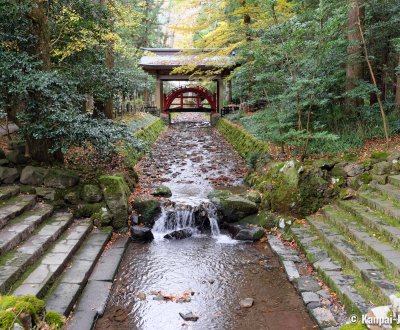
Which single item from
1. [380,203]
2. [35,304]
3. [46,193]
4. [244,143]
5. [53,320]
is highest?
[244,143]

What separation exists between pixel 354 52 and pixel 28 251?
29.3ft

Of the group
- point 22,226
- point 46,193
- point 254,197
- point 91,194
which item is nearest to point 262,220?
point 254,197

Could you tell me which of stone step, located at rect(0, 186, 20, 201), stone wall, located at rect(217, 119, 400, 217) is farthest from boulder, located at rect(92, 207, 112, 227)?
stone wall, located at rect(217, 119, 400, 217)

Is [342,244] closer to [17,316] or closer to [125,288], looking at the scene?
[125,288]

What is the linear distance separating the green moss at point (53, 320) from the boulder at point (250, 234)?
4.50m

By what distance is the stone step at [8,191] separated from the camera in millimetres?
6961

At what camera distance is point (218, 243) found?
25.4 feet

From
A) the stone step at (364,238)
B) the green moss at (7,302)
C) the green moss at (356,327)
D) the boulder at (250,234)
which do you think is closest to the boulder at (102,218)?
the boulder at (250,234)

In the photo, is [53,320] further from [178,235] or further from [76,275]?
[178,235]

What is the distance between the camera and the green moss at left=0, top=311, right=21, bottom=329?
3121 millimetres

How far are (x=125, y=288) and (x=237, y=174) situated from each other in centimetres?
717

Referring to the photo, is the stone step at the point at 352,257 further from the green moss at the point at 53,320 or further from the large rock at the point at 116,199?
the large rock at the point at 116,199

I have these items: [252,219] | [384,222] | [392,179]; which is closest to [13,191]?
[252,219]

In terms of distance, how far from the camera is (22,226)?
6.12m
